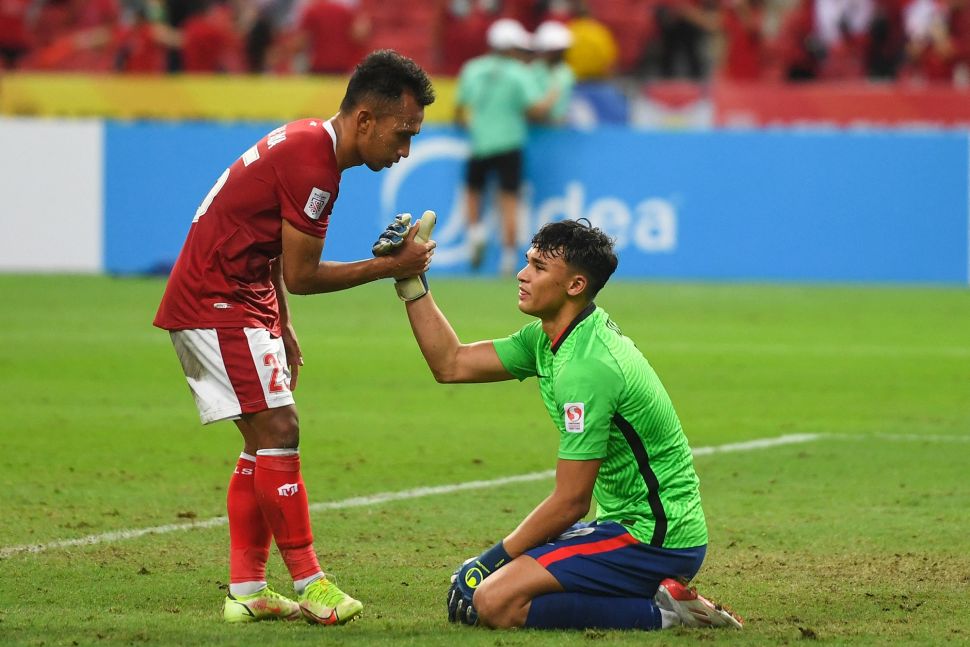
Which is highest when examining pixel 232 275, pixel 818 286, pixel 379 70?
pixel 379 70

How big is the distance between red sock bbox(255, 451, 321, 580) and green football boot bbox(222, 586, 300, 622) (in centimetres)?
11

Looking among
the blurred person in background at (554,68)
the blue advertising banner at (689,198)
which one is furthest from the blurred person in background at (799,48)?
the blurred person in background at (554,68)

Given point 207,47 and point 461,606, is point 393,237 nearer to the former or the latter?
point 461,606

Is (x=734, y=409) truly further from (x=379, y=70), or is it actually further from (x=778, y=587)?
(x=379, y=70)

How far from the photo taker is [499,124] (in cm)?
1900

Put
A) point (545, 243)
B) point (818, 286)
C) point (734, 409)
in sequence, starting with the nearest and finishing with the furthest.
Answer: point (545, 243) < point (734, 409) < point (818, 286)

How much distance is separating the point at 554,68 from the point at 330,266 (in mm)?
14371

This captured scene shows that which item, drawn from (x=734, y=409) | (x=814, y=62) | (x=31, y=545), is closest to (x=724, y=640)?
(x=31, y=545)

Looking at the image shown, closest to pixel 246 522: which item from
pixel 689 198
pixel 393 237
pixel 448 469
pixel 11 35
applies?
pixel 393 237

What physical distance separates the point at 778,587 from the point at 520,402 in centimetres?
517

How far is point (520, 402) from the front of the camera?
37.2ft

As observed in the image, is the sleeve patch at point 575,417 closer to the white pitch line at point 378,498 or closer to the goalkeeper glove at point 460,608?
the goalkeeper glove at point 460,608

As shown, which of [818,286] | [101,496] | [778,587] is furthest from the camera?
[818,286]

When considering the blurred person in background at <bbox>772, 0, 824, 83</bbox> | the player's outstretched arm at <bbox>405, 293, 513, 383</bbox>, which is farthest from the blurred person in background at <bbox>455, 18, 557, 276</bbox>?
the player's outstretched arm at <bbox>405, 293, 513, 383</bbox>
